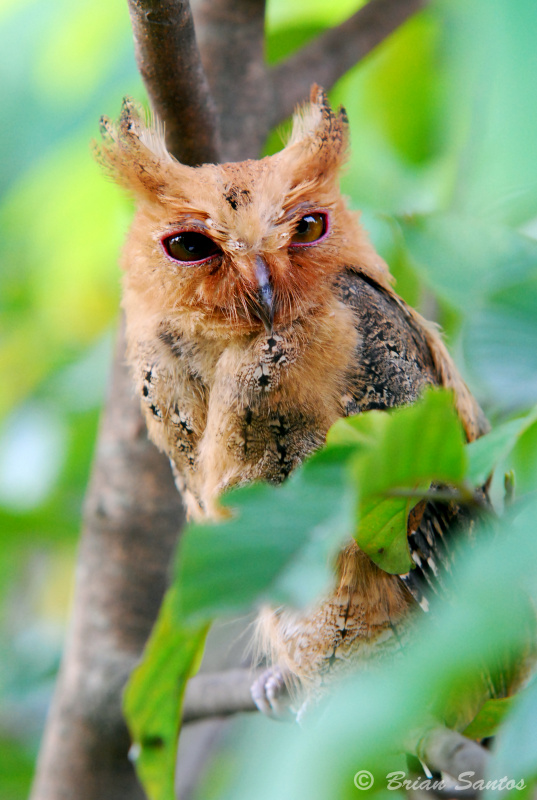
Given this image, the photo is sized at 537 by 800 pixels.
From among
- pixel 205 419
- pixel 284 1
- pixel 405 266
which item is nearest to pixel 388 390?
pixel 205 419

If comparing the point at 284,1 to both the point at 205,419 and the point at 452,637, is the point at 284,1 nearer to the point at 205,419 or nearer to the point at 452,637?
the point at 205,419

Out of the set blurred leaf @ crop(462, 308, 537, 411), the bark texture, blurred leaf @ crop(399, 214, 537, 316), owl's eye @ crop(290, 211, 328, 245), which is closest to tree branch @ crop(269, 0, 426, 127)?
the bark texture

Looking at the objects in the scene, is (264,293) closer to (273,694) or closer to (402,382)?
(402,382)

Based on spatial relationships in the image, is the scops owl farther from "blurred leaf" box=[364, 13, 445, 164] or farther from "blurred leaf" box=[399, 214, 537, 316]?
"blurred leaf" box=[364, 13, 445, 164]

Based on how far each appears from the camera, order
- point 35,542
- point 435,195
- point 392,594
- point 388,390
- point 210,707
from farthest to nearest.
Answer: point 35,542 → point 435,195 → point 210,707 → point 392,594 → point 388,390

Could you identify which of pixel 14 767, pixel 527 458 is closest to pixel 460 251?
pixel 527 458

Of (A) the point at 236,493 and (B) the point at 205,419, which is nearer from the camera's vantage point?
(A) the point at 236,493
